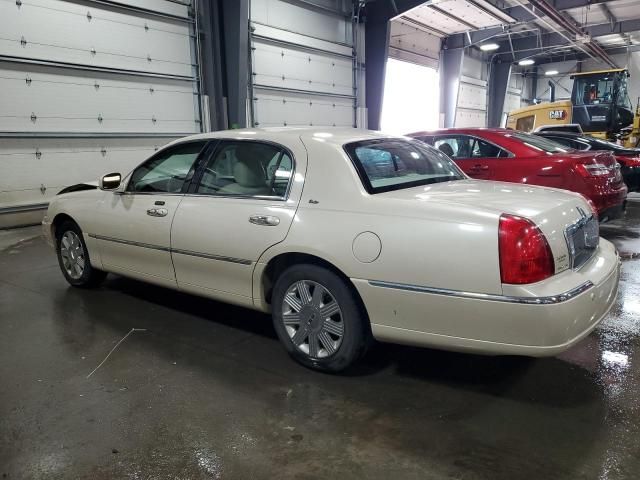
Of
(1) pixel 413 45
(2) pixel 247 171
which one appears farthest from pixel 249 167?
(1) pixel 413 45

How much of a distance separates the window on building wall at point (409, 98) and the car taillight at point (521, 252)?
1276cm

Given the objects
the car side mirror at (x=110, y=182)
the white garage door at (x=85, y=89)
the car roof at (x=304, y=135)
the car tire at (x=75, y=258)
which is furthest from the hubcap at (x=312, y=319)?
the white garage door at (x=85, y=89)

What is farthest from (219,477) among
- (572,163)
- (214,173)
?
(572,163)

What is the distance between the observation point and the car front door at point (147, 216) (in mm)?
3627

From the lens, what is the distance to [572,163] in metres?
5.55

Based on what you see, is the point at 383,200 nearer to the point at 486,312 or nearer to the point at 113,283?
the point at 486,312

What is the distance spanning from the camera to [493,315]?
233 centimetres

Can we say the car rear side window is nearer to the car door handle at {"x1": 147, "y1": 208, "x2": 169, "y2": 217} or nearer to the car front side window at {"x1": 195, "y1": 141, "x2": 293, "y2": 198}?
Answer: the car front side window at {"x1": 195, "y1": 141, "x2": 293, "y2": 198}

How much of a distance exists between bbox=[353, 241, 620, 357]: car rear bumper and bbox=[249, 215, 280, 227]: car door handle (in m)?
0.65

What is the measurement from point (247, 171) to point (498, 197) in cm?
158

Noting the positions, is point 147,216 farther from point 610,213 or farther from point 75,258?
point 610,213

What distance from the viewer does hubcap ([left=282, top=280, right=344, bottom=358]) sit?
113 inches

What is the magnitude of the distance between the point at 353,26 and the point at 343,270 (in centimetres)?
1252

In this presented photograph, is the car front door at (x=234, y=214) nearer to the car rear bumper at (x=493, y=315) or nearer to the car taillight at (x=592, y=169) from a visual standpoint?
the car rear bumper at (x=493, y=315)
